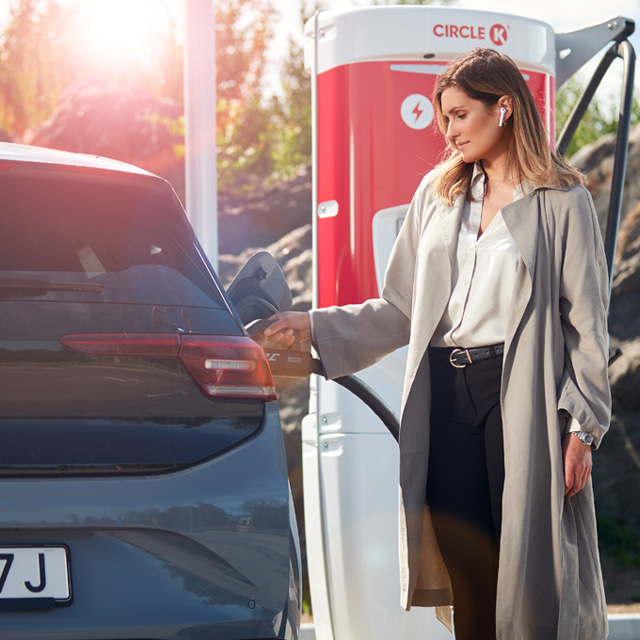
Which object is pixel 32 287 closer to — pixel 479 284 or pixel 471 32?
pixel 479 284

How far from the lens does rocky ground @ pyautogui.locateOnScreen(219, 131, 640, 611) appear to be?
22.0ft

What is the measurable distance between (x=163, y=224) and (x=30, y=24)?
99.4 ft

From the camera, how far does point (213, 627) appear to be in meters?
1.87

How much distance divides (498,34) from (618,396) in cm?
376

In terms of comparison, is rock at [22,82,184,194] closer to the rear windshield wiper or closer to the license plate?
the rear windshield wiper

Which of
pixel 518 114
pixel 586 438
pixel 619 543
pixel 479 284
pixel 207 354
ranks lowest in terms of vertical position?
pixel 619 543

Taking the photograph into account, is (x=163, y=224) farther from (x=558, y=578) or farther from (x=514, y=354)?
(x=558, y=578)

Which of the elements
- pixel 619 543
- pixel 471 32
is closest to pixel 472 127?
pixel 471 32

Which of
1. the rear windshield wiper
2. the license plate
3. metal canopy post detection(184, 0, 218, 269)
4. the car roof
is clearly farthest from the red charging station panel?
the license plate

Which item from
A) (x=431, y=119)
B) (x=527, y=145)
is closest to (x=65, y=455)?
(x=527, y=145)

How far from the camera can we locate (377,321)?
2.80 metres

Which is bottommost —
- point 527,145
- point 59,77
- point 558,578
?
point 558,578

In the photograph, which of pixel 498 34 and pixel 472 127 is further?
pixel 498 34

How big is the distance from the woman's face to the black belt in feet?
1.65
